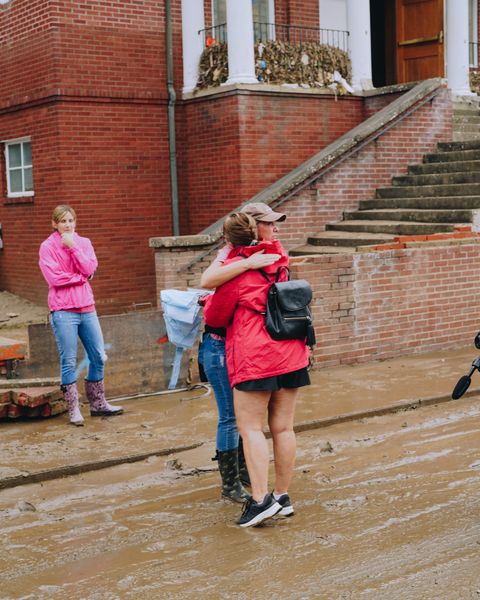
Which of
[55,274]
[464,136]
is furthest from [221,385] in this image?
[464,136]

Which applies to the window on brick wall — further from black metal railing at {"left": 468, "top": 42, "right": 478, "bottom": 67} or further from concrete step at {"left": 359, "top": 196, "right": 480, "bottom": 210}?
black metal railing at {"left": 468, "top": 42, "right": 478, "bottom": 67}

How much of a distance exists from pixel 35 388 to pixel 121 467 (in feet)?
6.13

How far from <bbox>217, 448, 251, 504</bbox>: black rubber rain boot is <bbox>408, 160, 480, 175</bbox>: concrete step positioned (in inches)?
353

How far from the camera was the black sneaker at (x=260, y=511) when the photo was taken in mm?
5742

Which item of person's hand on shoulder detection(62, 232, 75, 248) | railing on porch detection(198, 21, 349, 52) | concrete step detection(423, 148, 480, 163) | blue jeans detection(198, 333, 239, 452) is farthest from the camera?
railing on porch detection(198, 21, 349, 52)

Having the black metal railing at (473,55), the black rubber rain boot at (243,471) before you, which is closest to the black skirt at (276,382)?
the black rubber rain boot at (243,471)

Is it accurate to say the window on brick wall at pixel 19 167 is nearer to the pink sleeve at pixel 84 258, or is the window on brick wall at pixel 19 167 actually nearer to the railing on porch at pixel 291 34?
the railing on porch at pixel 291 34

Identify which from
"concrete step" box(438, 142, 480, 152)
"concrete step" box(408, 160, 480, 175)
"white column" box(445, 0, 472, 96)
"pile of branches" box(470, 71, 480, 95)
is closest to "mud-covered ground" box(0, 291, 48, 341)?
"concrete step" box(408, 160, 480, 175)

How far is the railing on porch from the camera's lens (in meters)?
15.5

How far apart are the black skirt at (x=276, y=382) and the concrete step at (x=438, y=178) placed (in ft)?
28.9

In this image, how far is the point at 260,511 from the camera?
18.9 feet

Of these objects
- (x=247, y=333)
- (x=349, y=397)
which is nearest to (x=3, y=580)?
(x=247, y=333)

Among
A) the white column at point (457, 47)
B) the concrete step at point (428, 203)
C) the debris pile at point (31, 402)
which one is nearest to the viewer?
the debris pile at point (31, 402)

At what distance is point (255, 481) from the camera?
5.82 meters
